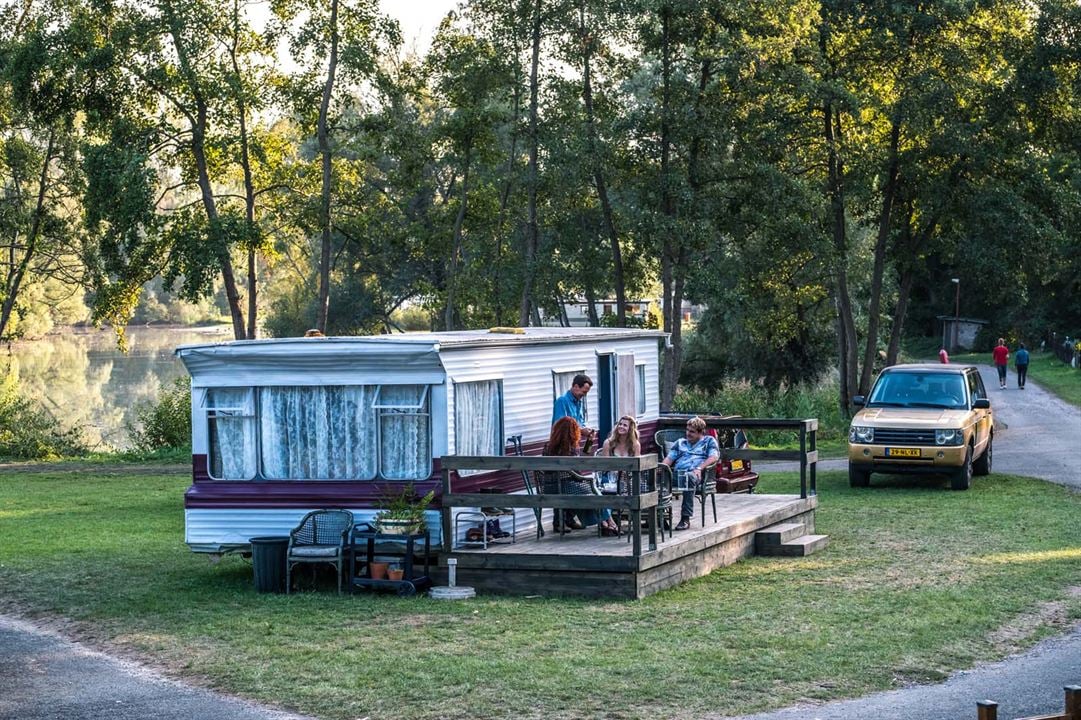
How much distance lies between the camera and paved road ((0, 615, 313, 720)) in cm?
921

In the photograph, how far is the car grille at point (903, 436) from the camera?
21406 mm

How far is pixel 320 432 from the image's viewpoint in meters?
14.1

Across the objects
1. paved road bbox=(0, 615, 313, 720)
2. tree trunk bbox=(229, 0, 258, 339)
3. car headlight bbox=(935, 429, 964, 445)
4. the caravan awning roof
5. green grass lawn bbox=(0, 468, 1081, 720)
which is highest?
tree trunk bbox=(229, 0, 258, 339)

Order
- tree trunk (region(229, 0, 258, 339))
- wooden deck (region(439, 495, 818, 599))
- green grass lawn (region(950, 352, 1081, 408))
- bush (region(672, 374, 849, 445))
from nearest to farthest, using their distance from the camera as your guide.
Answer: wooden deck (region(439, 495, 818, 599)) → tree trunk (region(229, 0, 258, 339)) → bush (region(672, 374, 849, 445)) → green grass lawn (region(950, 352, 1081, 408))

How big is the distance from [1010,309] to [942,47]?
44.6 m

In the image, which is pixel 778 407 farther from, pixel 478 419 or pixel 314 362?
pixel 314 362

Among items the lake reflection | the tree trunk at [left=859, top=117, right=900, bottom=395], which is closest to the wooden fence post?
the tree trunk at [left=859, top=117, right=900, bottom=395]

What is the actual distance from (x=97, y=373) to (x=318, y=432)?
49.9 metres

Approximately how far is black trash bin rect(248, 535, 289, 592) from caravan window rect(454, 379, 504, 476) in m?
1.90

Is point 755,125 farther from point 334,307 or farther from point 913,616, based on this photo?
point 334,307

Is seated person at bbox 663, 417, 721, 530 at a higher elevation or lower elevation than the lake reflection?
lower

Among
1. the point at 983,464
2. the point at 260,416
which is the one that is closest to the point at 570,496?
the point at 260,416

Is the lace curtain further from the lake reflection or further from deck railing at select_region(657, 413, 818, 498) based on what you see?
the lake reflection

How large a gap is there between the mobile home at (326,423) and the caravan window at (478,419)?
0.01 meters
